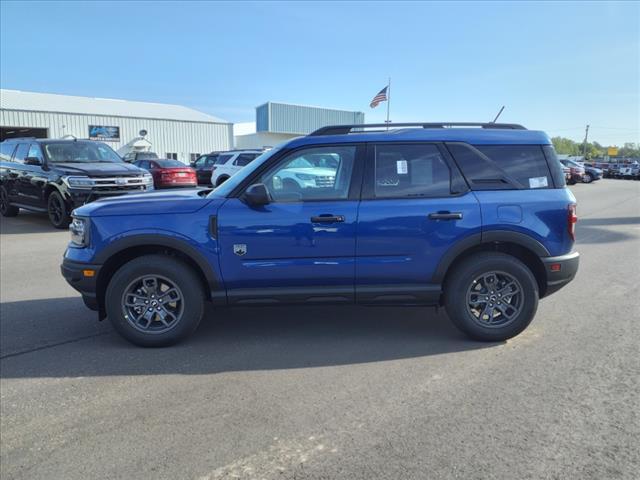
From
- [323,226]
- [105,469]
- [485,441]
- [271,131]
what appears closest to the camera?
[105,469]

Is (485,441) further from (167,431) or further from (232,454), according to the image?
(167,431)

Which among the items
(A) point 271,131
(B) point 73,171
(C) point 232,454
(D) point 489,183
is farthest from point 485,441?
(A) point 271,131

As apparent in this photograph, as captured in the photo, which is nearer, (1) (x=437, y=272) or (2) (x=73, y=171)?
(1) (x=437, y=272)

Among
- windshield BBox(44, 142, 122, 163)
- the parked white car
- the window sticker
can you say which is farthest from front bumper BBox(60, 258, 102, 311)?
the parked white car

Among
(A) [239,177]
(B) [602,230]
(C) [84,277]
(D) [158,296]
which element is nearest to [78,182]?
(C) [84,277]

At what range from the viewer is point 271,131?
49.5 meters

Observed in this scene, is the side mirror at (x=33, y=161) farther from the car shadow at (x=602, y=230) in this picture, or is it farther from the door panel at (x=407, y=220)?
the car shadow at (x=602, y=230)

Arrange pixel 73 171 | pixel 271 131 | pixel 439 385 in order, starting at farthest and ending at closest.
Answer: pixel 271 131 < pixel 73 171 < pixel 439 385

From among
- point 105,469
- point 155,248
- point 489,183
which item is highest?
point 489,183

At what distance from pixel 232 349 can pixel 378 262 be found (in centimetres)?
150

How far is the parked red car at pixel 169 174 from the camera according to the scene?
1853 cm

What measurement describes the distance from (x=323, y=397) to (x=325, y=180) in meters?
1.88

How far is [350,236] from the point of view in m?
4.17

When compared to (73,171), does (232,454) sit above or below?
below
